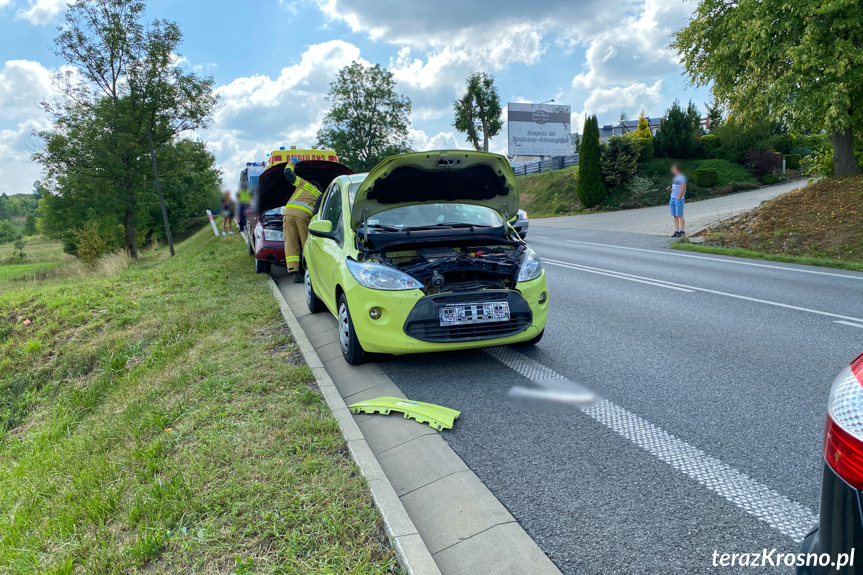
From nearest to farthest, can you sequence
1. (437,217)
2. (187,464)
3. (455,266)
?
1. (187,464)
2. (455,266)
3. (437,217)

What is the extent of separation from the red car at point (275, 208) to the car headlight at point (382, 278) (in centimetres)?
562

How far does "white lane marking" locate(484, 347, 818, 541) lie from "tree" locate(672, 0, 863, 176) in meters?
15.0

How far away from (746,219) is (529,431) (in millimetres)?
15692

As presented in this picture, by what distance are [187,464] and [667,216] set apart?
23624mm

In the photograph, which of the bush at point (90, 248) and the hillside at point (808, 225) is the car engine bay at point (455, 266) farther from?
the bush at point (90, 248)

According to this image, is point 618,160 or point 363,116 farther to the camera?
point 363,116

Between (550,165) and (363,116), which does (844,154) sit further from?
(363,116)

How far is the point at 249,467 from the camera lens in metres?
3.31

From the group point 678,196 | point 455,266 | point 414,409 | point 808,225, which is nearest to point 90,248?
point 678,196

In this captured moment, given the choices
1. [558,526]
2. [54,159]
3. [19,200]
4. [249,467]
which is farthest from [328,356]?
[19,200]

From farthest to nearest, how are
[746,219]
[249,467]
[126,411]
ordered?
[746,219] < [126,411] < [249,467]

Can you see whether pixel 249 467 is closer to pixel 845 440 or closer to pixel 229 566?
pixel 229 566

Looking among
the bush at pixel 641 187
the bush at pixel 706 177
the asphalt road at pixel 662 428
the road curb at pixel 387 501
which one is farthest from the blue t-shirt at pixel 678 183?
the bush at pixel 706 177

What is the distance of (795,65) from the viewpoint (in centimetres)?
1488
